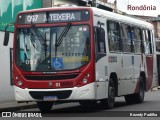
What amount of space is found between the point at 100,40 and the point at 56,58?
175 cm

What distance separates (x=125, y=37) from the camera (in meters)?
21.1

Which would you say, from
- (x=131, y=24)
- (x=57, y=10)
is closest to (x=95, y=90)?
(x=57, y=10)

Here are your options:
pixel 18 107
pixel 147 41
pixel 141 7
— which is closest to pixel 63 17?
pixel 18 107

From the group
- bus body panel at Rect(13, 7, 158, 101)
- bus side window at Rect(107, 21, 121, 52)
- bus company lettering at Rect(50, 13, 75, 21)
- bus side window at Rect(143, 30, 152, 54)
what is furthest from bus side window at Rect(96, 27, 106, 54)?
bus side window at Rect(143, 30, 152, 54)

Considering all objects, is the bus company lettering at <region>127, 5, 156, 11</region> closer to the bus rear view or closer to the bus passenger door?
the bus passenger door

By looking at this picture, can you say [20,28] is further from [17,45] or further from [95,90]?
[95,90]

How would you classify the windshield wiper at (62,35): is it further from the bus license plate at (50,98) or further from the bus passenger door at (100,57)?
the bus license plate at (50,98)

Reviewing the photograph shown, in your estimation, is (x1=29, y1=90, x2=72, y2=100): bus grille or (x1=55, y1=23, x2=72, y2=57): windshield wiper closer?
(x1=29, y1=90, x2=72, y2=100): bus grille

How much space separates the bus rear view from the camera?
55.3 ft

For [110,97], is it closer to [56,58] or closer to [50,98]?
[50,98]

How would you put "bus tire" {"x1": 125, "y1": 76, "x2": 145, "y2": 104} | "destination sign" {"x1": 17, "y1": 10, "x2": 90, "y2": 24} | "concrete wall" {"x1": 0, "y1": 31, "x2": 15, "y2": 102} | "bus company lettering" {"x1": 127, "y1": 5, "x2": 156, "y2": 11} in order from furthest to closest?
"bus company lettering" {"x1": 127, "y1": 5, "x2": 156, "y2": 11} < "concrete wall" {"x1": 0, "y1": 31, "x2": 15, "y2": 102} < "bus tire" {"x1": 125, "y1": 76, "x2": 145, "y2": 104} < "destination sign" {"x1": 17, "y1": 10, "x2": 90, "y2": 24}

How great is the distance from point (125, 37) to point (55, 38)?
4.64m

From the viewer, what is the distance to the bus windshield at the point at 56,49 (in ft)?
55.7

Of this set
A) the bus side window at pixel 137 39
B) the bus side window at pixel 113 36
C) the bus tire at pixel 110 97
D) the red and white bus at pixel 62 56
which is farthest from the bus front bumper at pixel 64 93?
the bus side window at pixel 137 39
